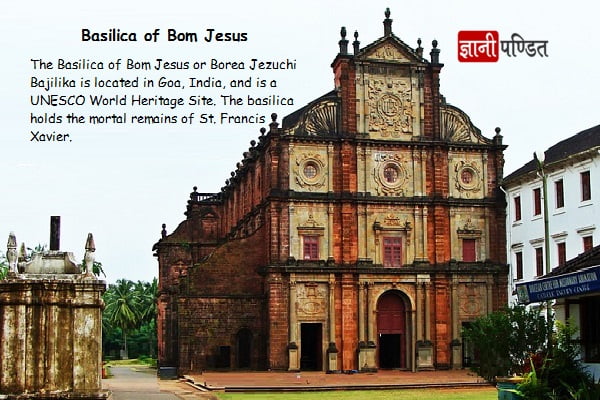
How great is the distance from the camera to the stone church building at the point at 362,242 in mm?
47438

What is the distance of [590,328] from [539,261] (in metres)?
26.3

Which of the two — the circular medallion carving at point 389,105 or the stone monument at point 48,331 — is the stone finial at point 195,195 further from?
the stone monument at point 48,331

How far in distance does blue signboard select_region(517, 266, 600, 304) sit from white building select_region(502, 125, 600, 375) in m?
15.8

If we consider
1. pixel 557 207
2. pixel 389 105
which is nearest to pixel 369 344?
pixel 557 207

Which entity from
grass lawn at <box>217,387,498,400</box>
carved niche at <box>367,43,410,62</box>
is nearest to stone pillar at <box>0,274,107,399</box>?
grass lawn at <box>217,387,498,400</box>

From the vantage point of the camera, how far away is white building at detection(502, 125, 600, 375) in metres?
42.0

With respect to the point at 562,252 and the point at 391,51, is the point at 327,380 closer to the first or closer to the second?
the point at 562,252

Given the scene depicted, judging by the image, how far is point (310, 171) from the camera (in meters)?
48.4

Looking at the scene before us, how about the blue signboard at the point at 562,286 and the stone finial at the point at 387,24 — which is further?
the stone finial at the point at 387,24

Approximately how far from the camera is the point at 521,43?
25.2 meters

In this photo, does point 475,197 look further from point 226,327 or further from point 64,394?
point 64,394

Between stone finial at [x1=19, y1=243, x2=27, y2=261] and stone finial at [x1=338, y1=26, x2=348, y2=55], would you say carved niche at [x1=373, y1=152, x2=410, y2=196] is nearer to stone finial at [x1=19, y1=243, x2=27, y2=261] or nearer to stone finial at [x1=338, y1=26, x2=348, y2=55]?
stone finial at [x1=338, y1=26, x2=348, y2=55]

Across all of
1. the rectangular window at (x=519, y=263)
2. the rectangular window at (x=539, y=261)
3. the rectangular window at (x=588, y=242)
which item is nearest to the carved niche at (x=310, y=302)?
the rectangular window at (x=519, y=263)

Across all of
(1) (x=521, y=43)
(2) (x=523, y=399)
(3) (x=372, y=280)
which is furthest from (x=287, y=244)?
(2) (x=523, y=399)
